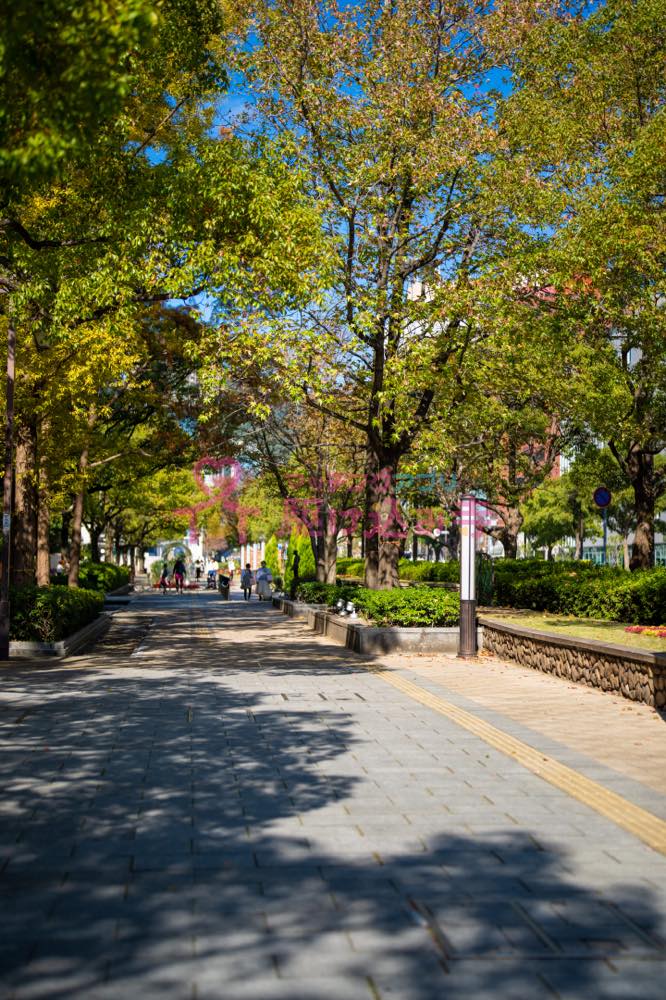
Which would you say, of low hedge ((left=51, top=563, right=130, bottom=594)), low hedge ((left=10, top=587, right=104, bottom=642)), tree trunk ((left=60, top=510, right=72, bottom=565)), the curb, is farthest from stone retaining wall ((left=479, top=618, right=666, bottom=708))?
tree trunk ((left=60, top=510, right=72, bottom=565))

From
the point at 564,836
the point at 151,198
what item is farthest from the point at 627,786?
the point at 151,198

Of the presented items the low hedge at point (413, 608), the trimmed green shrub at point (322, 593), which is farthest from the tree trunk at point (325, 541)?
the low hedge at point (413, 608)

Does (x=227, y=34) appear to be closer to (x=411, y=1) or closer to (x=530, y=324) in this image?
(x=411, y=1)

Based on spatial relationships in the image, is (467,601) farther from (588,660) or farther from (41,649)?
(41,649)

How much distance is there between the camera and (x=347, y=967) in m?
4.21

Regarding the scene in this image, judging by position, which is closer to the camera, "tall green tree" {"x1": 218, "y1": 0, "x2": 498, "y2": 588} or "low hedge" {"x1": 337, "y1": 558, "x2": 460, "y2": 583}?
"tall green tree" {"x1": 218, "y1": 0, "x2": 498, "y2": 588}

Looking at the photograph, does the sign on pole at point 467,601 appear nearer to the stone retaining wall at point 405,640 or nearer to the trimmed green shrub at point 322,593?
the stone retaining wall at point 405,640

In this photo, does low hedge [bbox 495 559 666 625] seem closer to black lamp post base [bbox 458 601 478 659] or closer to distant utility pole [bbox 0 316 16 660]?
black lamp post base [bbox 458 601 478 659]

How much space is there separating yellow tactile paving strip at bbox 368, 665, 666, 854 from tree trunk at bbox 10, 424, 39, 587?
12396mm

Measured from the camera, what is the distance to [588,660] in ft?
47.1

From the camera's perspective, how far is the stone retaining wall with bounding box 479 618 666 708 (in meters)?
12.3

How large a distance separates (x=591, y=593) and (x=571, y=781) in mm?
13871

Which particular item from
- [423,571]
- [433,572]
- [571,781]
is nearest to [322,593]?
[433,572]

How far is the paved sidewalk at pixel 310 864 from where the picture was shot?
418 cm
